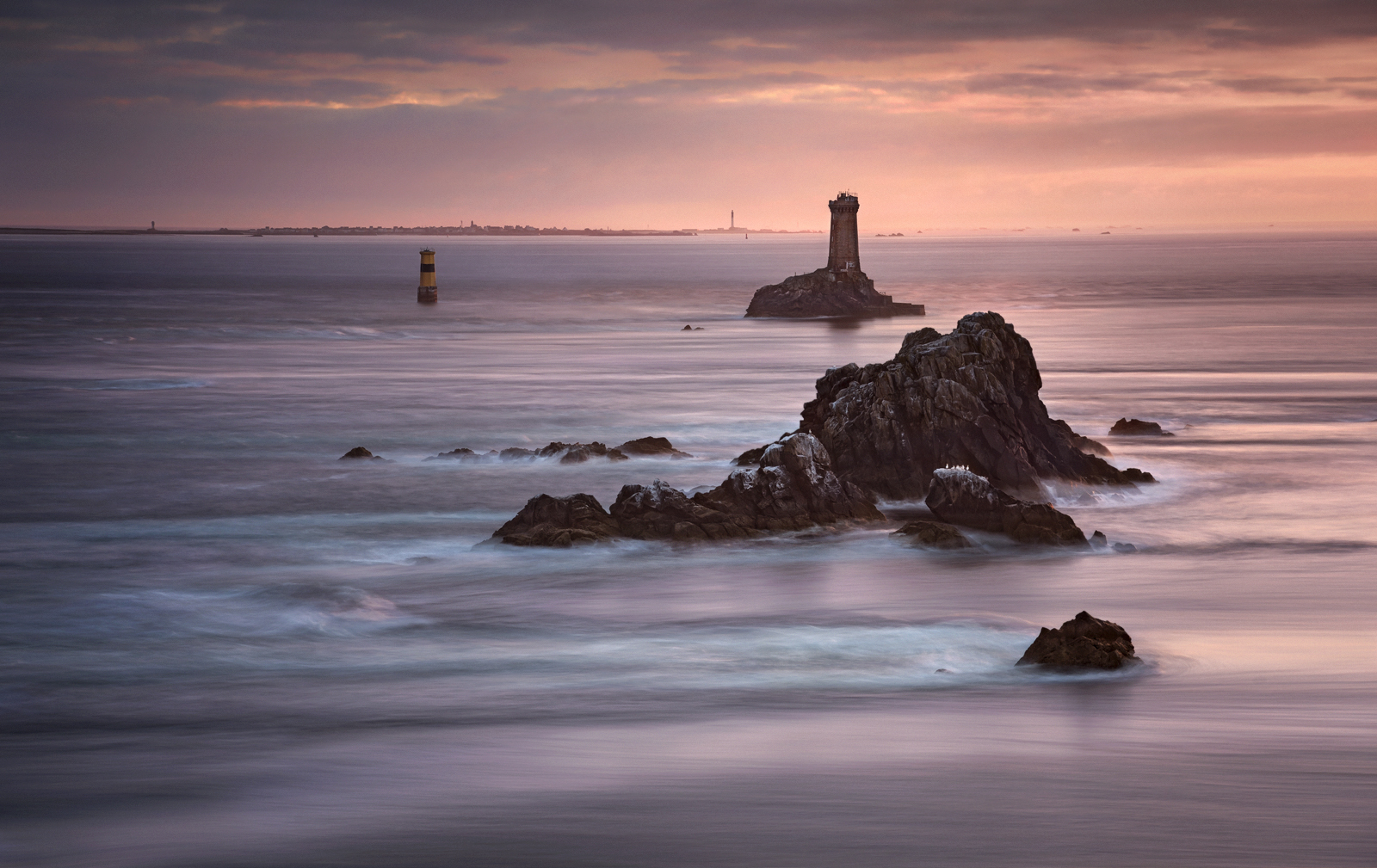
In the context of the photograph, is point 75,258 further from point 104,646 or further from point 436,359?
point 104,646

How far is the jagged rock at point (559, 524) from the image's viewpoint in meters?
19.1

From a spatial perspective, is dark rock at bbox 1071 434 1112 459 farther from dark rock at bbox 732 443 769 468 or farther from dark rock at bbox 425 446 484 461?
dark rock at bbox 425 446 484 461

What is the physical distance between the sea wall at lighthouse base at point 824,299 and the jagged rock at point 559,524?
6906 cm

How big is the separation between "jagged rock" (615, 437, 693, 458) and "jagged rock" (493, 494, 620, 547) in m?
8.06

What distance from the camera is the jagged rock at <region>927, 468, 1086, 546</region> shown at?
19.5 meters

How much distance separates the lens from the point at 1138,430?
32250 millimetres

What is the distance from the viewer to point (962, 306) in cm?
9962

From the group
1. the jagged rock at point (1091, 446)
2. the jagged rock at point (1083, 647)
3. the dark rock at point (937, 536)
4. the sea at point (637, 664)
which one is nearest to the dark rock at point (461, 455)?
the sea at point (637, 664)

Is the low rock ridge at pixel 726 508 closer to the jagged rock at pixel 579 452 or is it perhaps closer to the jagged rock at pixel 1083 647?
the jagged rock at pixel 1083 647

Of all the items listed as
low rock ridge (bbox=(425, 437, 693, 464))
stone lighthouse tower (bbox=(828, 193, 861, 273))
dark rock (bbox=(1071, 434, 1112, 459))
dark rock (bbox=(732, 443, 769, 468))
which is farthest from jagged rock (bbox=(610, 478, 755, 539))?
stone lighthouse tower (bbox=(828, 193, 861, 273))

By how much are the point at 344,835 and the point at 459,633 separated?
6229mm

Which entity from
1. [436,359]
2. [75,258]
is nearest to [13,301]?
[436,359]

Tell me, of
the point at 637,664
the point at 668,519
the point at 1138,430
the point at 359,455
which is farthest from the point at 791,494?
the point at 1138,430

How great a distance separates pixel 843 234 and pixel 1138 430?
61.5 m
